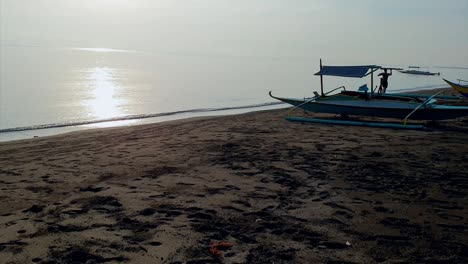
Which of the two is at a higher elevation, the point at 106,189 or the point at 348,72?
the point at 348,72

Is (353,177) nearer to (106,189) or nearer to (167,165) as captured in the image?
(167,165)

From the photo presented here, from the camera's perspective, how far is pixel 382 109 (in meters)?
14.2

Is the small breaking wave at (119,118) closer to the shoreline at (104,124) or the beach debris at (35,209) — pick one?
the shoreline at (104,124)

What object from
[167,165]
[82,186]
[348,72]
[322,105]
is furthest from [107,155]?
[348,72]

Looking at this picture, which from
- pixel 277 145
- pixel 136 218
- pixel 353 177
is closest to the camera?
pixel 136 218

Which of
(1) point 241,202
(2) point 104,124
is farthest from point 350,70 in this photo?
(1) point 241,202

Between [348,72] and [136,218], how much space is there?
1199 centimetres

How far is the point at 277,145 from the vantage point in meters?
10.1

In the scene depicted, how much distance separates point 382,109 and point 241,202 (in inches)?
389

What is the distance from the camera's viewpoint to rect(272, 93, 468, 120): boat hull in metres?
13.2

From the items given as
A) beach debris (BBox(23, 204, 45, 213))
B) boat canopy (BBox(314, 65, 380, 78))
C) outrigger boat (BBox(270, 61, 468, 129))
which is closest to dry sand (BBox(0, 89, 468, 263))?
beach debris (BBox(23, 204, 45, 213))

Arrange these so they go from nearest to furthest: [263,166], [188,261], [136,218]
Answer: [188,261] < [136,218] < [263,166]

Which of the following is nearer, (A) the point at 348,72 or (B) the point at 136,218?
(B) the point at 136,218

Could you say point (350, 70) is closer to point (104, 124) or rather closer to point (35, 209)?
point (104, 124)
